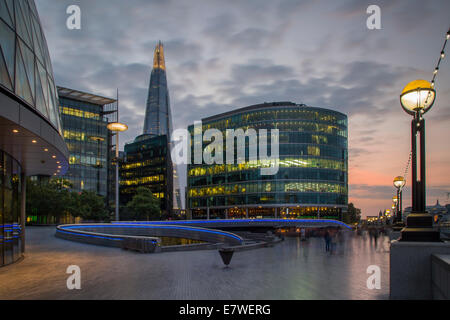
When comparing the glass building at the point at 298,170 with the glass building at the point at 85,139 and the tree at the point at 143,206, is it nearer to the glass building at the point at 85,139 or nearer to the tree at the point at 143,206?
the tree at the point at 143,206

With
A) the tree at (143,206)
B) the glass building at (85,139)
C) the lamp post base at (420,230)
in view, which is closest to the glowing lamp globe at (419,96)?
the lamp post base at (420,230)

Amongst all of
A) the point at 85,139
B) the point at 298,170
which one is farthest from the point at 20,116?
the point at 85,139

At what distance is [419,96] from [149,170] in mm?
141041

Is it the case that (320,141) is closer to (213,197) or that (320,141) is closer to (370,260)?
(213,197)

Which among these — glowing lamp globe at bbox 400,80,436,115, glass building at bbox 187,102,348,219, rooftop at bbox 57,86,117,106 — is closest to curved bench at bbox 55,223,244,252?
glowing lamp globe at bbox 400,80,436,115

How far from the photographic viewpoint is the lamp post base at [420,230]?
8539 mm

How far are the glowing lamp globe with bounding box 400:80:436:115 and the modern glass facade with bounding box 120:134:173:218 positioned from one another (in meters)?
126

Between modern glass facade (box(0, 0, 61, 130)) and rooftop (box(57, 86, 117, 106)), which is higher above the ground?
rooftop (box(57, 86, 117, 106))

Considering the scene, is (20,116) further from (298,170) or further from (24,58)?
(298,170)

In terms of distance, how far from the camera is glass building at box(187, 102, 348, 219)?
86.1 meters

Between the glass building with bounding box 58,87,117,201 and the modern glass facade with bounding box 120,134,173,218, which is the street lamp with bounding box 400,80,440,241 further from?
the modern glass facade with bounding box 120,134,173,218

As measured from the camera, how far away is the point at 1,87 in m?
9.81

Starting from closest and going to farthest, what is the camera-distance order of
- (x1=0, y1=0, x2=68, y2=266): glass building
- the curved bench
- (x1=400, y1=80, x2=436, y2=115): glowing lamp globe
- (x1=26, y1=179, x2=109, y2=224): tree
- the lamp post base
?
the lamp post base, (x1=400, y1=80, x2=436, y2=115): glowing lamp globe, (x1=0, y1=0, x2=68, y2=266): glass building, the curved bench, (x1=26, y1=179, x2=109, y2=224): tree

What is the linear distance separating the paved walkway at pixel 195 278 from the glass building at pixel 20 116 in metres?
2.60
